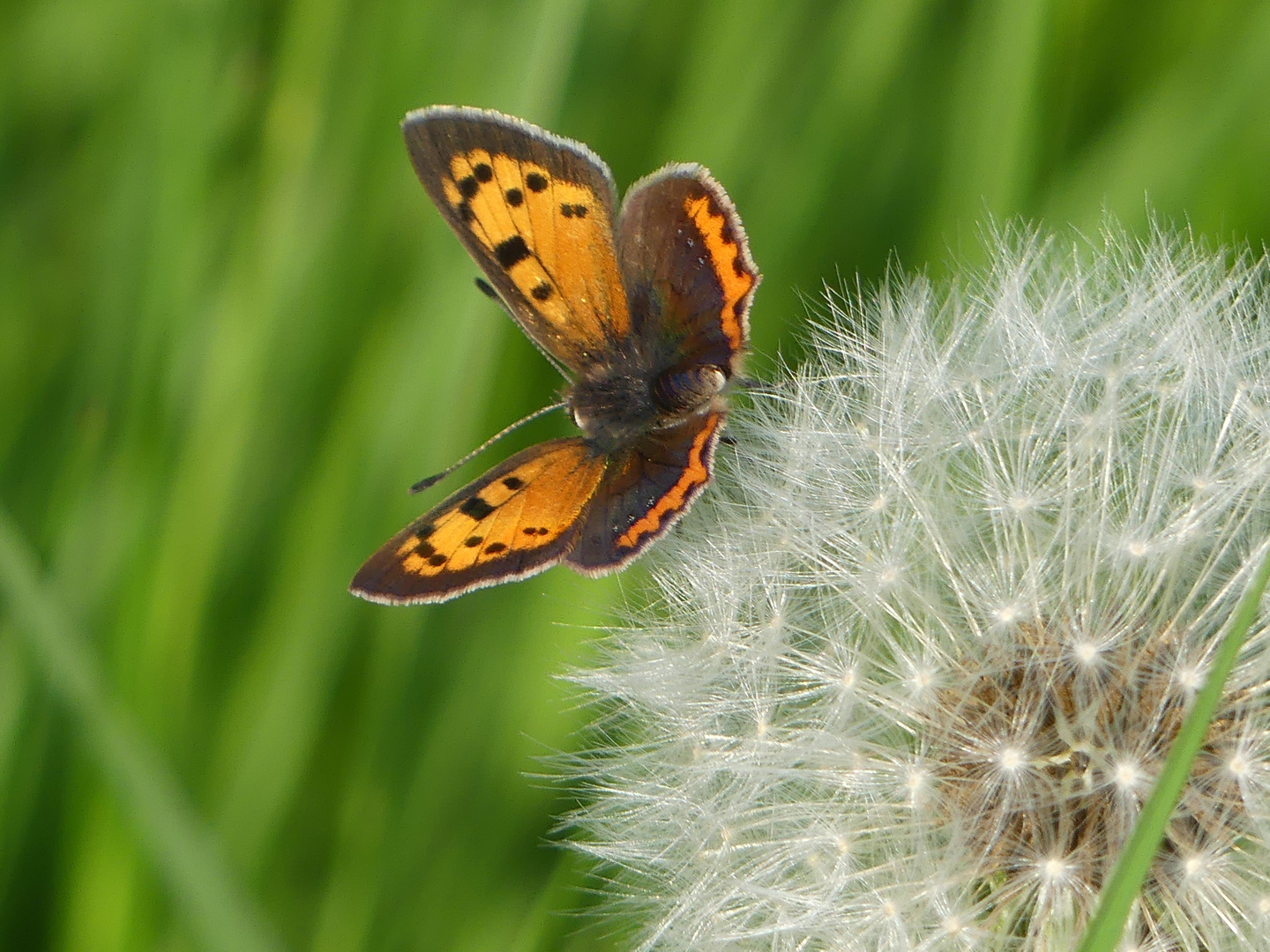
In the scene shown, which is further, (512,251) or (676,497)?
(512,251)

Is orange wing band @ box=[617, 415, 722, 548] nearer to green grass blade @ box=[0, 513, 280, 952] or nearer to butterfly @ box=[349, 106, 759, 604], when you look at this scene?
butterfly @ box=[349, 106, 759, 604]

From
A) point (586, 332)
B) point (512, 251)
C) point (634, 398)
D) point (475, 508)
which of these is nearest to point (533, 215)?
point (512, 251)

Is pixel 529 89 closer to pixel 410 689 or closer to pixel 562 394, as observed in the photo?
pixel 562 394

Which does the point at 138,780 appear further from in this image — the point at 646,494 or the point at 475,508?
the point at 646,494

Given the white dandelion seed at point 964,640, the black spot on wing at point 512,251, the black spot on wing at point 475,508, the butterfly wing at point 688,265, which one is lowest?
the white dandelion seed at point 964,640

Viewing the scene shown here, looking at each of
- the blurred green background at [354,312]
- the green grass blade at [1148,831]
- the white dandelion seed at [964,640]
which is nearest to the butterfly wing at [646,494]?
the white dandelion seed at [964,640]

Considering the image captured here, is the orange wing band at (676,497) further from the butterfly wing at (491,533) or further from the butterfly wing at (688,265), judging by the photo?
the butterfly wing at (688,265)
